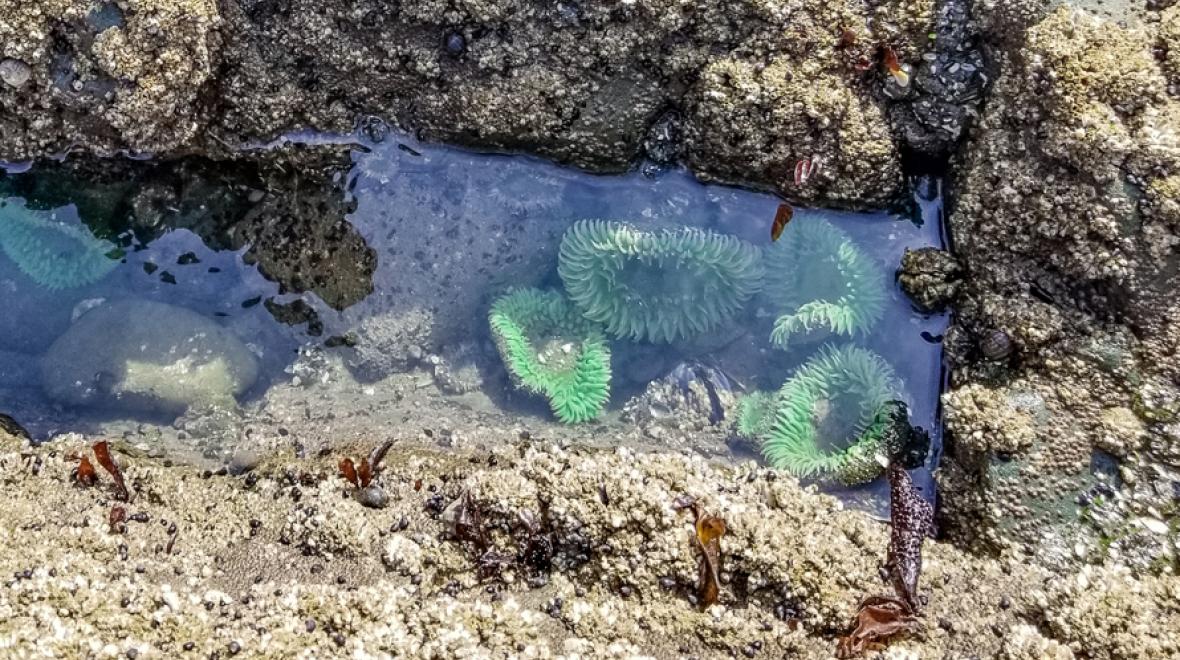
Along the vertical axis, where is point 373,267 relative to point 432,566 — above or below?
above

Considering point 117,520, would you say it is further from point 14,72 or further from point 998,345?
point 998,345

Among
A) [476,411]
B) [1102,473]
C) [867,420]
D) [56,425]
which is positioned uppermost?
[1102,473]

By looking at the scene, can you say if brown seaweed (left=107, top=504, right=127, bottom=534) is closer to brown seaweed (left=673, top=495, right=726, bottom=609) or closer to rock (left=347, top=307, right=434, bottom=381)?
rock (left=347, top=307, right=434, bottom=381)

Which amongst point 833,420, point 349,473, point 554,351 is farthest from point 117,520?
point 833,420

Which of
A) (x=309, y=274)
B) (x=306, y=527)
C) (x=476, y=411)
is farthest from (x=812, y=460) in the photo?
(x=309, y=274)

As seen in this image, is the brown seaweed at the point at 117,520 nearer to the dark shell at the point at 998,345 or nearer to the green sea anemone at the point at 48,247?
the green sea anemone at the point at 48,247

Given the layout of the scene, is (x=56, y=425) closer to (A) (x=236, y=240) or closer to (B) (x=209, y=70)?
(A) (x=236, y=240)

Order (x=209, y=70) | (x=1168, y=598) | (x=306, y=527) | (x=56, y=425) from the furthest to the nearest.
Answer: (x=56, y=425) < (x=209, y=70) < (x=306, y=527) < (x=1168, y=598)
